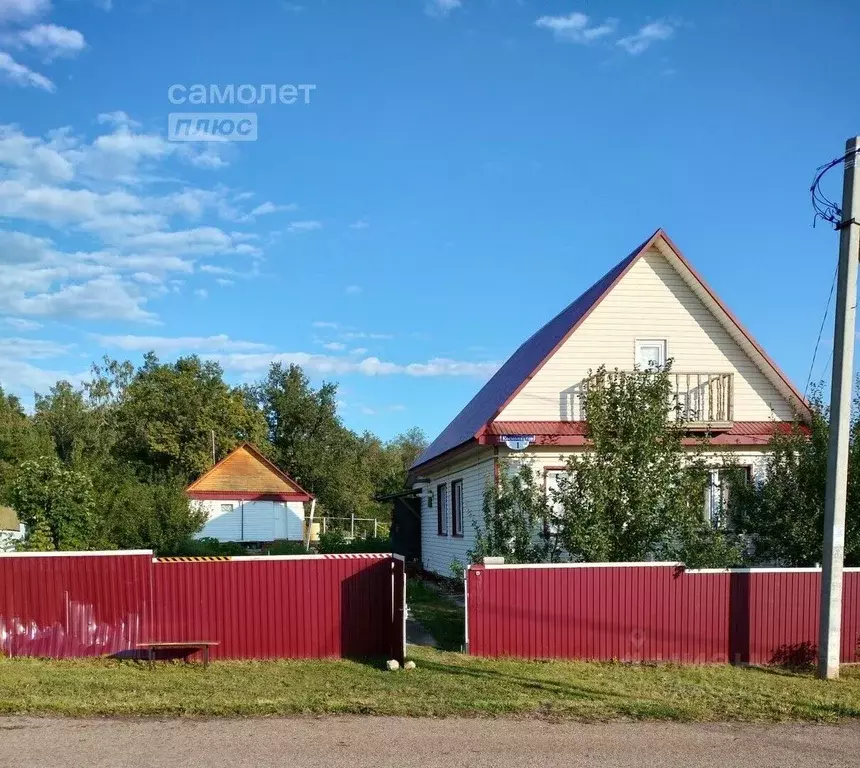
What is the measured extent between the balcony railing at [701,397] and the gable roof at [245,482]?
94.4 feet

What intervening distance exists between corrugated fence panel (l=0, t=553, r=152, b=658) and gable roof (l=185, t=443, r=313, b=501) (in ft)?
104

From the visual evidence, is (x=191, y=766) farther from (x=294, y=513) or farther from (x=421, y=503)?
(x=294, y=513)

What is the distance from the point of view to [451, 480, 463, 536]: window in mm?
20578

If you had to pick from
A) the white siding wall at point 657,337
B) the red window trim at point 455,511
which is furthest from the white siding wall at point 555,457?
the red window trim at point 455,511

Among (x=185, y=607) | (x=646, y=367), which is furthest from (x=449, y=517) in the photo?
(x=185, y=607)

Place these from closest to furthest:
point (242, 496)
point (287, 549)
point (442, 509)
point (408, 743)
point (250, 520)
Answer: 1. point (408, 743)
2. point (442, 509)
3. point (287, 549)
4. point (242, 496)
5. point (250, 520)

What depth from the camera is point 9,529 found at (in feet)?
54.8

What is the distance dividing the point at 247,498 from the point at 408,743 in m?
37.1

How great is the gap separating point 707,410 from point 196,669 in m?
10.9

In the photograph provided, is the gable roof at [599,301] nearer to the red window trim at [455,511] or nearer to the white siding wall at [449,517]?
the white siding wall at [449,517]

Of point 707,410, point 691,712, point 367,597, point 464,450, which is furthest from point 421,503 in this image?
point 691,712

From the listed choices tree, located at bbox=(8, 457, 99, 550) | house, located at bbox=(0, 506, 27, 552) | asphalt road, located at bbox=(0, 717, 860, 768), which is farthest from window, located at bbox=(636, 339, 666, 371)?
house, located at bbox=(0, 506, 27, 552)

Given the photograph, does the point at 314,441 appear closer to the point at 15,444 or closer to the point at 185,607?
the point at 15,444

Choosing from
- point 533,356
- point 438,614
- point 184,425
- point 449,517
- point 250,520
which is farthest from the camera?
point 184,425
